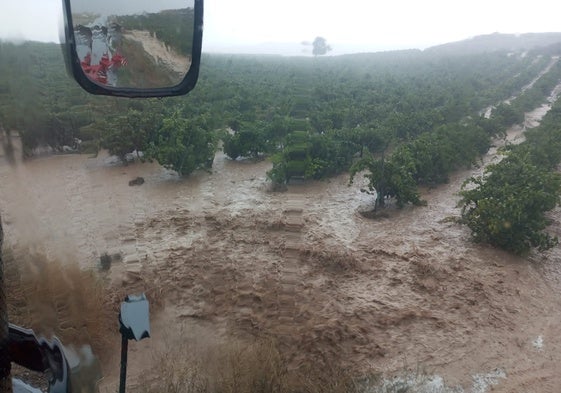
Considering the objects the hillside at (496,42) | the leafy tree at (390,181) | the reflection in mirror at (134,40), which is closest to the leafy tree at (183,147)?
the leafy tree at (390,181)

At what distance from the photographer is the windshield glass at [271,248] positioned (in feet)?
12.6

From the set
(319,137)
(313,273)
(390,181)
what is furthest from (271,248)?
(319,137)

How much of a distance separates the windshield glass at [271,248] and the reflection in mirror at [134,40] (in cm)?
3

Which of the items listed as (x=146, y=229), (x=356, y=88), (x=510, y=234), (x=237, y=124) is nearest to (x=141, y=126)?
(x=237, y=124)

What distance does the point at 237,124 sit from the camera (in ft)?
51.5

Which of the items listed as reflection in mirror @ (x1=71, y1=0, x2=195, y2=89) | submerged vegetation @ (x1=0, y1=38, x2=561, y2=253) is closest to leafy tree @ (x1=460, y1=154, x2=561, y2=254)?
submerged vegetation @ (x1=0, y1=38, x2=561, y2=253)

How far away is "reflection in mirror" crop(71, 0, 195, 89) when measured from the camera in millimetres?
1636

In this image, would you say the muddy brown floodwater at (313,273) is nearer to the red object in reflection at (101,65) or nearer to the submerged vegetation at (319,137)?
the submerged vegetation at (319,137)

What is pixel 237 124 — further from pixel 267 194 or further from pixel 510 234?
pixel 510 234

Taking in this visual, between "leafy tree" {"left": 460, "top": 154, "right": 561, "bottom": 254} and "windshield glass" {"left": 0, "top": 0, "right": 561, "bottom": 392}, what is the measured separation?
0.11ft

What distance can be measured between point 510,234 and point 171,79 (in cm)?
713

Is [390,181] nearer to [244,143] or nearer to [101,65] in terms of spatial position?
[244,143]

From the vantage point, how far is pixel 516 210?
297 inches

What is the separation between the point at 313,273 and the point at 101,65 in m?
5.57
